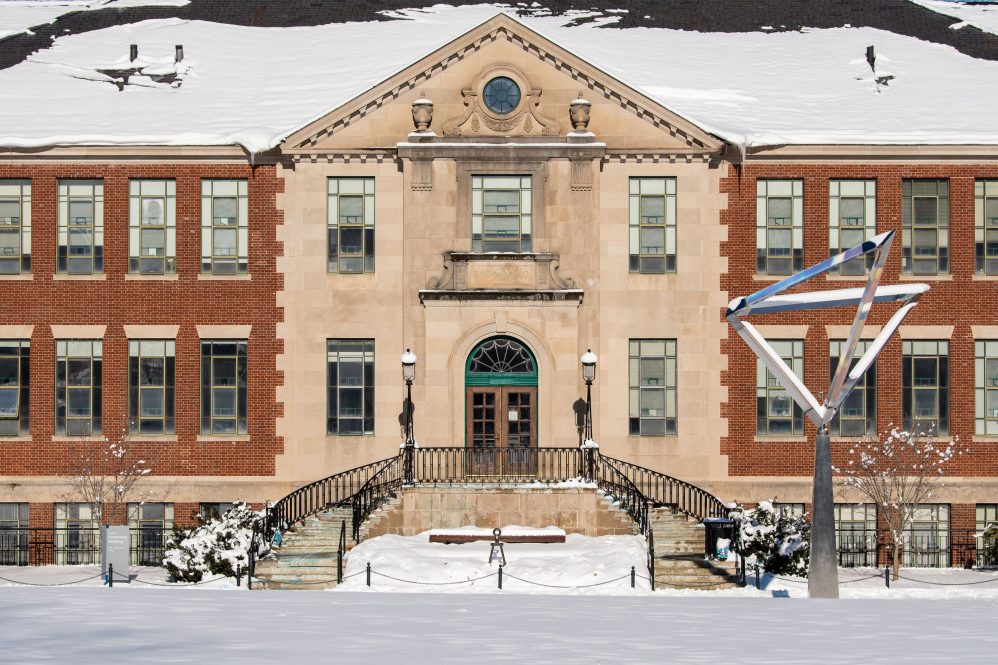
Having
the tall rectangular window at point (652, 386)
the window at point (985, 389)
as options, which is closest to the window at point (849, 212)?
the window at point (985, 389)

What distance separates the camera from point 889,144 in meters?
42.7

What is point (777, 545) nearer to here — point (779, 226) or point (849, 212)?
point (779, 226)

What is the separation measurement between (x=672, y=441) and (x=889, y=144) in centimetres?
885

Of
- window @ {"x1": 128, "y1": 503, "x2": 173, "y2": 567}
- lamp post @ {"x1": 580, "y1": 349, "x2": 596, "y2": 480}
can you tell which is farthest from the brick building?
window @ {"x1": 128, "y1": 503, "x2": 173, "y2": 567}

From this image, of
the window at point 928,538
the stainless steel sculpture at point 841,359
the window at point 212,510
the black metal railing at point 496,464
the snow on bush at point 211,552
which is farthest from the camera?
the window at point 928,538

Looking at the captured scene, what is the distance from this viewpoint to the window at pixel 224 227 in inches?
1703

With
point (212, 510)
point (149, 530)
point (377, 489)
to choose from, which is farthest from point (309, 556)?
point (149, 530)

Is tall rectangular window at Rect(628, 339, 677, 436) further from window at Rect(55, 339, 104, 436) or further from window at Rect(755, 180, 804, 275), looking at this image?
window at Rect(55, 339, 104, 436)

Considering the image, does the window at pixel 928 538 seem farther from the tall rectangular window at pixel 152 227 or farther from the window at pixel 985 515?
Answer: the tall rectangular window at pixel 152 227

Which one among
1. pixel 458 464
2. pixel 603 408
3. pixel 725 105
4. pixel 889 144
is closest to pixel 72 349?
pixel 458 464

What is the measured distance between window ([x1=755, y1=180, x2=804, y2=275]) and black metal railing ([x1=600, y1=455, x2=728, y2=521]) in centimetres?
571

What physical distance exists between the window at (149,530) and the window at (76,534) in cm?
90

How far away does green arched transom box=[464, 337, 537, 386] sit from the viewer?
1683 inches

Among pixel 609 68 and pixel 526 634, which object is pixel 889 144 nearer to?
pixel 609 68
